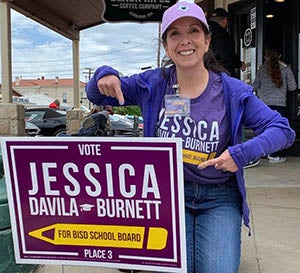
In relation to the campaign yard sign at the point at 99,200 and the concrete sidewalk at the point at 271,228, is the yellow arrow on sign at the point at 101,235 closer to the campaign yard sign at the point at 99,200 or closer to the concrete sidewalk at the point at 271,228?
the campaign yard sign at the point at 99,200

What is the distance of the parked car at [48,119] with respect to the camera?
16.5 m

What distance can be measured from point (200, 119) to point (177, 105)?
14 cm

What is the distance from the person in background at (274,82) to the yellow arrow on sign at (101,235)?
17.3 feet

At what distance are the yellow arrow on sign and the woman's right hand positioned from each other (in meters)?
0.65

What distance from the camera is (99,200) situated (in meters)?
1.98

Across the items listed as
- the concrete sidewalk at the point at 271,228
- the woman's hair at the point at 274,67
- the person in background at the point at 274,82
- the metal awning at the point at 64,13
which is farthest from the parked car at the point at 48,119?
the concrete sidewalk at the point at 271,228

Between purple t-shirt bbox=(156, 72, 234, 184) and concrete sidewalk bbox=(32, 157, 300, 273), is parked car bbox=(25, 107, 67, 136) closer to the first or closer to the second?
concrete sidewalk bbox=(32, 157, 300, 273)

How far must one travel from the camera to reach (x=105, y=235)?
200 cm

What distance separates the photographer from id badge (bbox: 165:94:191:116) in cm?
220

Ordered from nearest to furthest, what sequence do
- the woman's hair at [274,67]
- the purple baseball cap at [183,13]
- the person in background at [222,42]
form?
the purple baseball cap at [183,13] → the person in background at [222,42] → the woman's hair at [274,67]

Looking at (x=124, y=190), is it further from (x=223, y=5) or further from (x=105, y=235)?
(x=223, y=5)

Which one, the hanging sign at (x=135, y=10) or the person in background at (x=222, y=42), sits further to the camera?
the hanging sign at (x=135, y=10)

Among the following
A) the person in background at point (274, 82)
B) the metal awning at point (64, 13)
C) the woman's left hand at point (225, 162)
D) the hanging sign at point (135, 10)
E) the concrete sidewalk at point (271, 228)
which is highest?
the metal awning at point (64, 13)

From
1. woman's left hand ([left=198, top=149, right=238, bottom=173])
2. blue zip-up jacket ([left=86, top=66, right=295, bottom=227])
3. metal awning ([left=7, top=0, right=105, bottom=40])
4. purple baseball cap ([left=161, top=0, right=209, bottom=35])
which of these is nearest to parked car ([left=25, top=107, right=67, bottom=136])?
metal awning ([left=7, top=0, right=105, bottom=40])
